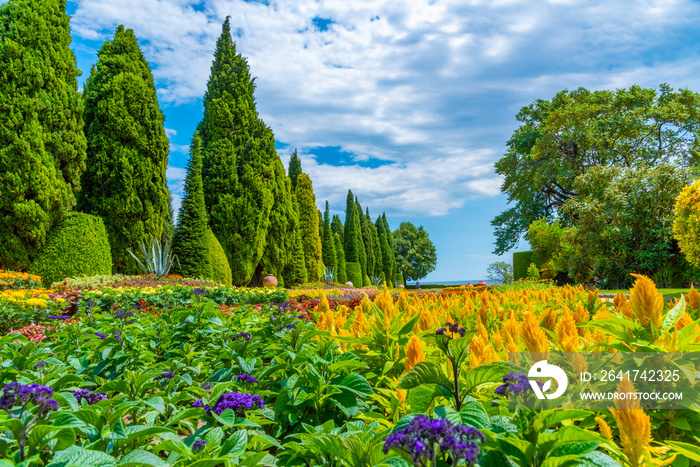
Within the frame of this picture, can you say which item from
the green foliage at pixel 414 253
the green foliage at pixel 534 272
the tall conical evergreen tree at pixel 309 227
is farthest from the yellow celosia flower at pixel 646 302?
the green foliage at pixel 414 253

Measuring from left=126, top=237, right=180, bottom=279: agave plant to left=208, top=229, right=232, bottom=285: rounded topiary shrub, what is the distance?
1740mm

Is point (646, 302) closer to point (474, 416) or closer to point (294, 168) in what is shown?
point (474, 416)

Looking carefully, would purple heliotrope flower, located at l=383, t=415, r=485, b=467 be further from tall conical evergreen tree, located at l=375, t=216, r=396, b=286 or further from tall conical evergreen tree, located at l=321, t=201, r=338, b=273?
tall conical evergreen tree, located at l=375, t=216, r=396, b=286

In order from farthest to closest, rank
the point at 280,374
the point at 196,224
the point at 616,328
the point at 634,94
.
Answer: the point at 634,94
the point at 196,224
the point at 280,374
the point at 616,328

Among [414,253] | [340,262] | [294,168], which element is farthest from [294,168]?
[414,253]

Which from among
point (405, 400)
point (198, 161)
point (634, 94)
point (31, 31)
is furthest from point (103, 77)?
point (634, 94)

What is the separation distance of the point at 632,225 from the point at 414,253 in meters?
36.7

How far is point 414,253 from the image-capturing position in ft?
168

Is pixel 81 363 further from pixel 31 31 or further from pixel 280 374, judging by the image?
pixel 31 31

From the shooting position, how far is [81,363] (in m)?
Answer: 2.49

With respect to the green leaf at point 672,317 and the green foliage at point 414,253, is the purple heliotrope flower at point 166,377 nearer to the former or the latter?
the green leaf at point 672,317

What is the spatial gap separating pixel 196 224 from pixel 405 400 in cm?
1440

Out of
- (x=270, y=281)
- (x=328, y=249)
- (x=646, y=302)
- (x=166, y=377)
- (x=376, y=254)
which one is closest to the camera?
(x=646, y=302)

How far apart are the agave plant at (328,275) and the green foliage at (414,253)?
23.6 metres
